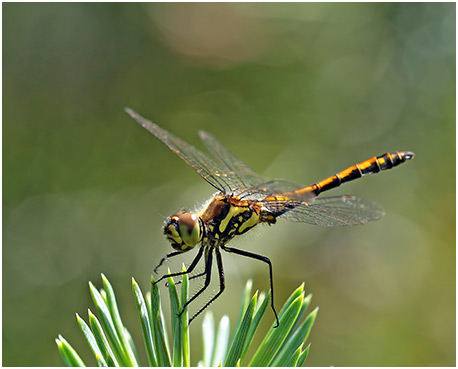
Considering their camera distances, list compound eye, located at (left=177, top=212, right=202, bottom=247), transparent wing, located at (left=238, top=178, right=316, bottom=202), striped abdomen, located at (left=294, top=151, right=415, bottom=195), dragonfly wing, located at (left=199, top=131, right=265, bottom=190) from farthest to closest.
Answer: striped abdomen, located at (left=294, top=151, right=415, bottom=195) → dragonfly wing, located at (left=199, top=131, right=265, bottom=190) → transparent wing, located at (left=238, top=178, right=316, bottom=202) → compound eye, located at (left=177, top=212, right=202, bottom=247)

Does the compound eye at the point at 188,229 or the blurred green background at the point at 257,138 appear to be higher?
the blurred green background at the point at 257,138

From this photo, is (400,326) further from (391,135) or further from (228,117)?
(228,117)

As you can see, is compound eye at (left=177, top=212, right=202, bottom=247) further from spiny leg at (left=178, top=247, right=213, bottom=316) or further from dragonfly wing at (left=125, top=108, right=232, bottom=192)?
dragonfly wing at (left=125, top=108, right=232, bottom=192)

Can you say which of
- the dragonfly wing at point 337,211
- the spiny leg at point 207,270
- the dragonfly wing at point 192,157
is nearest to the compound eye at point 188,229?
the spiny leg at point 207,270

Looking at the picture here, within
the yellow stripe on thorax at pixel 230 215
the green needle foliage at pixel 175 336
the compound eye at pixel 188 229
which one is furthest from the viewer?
the yellow stripe on thorax at pixel 230 215

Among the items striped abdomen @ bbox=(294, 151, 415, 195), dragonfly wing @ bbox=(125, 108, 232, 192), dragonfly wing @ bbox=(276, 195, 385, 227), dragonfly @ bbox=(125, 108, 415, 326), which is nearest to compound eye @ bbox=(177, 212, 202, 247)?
dragonfly @ bbox=(125, 108, 415, 326)

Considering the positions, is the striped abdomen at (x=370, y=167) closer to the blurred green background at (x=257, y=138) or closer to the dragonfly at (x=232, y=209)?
the dragonfly at (x=232, y=209)
